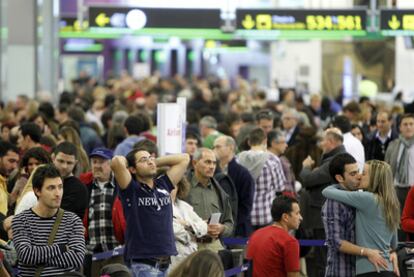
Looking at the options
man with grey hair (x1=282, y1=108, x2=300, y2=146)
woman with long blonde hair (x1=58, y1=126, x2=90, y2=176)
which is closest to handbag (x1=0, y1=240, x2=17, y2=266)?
woman with long blonde hair (x1=58, y1=126, x2=90, y2=176)

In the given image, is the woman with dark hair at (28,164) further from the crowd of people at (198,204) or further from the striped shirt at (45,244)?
the striped shirt at (45,244)

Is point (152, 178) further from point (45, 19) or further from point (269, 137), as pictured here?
point (45, 19)

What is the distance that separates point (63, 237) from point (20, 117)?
1196cm

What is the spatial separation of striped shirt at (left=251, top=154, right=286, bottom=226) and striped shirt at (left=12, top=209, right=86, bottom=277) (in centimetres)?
527

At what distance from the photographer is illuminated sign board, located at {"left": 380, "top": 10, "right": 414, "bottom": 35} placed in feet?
79.2

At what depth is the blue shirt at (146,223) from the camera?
1071cm

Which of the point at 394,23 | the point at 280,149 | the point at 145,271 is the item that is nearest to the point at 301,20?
the point at 394,23

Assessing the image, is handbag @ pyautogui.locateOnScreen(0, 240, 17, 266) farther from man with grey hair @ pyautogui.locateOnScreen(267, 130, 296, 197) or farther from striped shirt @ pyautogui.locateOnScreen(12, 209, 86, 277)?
man with grey hair @ pyautogui.locateOnScreen(267, 130, 296, 197)

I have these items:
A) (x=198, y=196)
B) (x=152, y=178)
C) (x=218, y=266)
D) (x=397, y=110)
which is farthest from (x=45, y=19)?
(x=218, y=266)

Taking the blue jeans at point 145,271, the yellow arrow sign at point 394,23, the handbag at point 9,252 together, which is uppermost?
the yellow arrow sign at point 394,23

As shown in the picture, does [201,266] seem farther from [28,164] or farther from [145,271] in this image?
[28,164]

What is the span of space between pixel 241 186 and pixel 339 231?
3120 mm

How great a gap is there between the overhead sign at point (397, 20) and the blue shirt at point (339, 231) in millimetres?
13245

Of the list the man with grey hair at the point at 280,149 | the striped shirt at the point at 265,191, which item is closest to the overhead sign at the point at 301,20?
the man with grey hair at the point at 280,149
